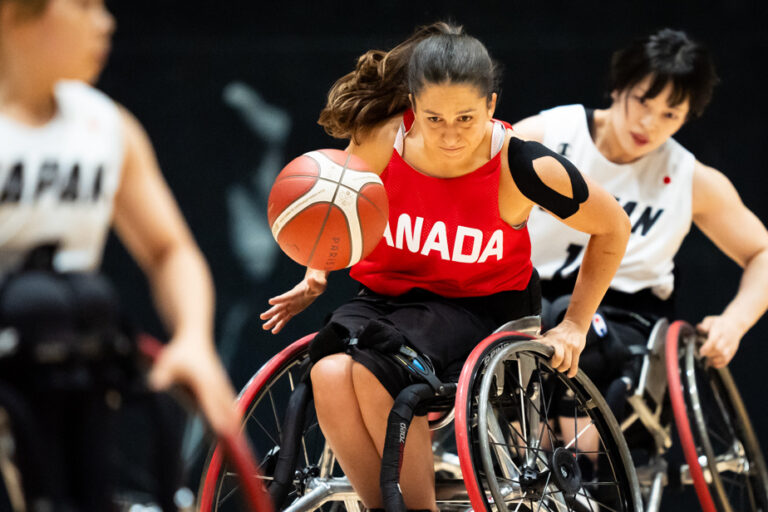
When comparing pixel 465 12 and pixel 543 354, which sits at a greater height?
pixel 465 12

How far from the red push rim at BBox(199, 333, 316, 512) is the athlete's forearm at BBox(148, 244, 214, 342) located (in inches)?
28.8

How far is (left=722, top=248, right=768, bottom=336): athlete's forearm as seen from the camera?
3105 mm

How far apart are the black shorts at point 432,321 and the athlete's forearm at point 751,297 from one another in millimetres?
866

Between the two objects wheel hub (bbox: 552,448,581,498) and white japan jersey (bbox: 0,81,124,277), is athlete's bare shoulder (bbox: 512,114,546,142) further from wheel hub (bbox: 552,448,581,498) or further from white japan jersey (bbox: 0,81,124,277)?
white japan jersey (bbox: 0,81,124,277)

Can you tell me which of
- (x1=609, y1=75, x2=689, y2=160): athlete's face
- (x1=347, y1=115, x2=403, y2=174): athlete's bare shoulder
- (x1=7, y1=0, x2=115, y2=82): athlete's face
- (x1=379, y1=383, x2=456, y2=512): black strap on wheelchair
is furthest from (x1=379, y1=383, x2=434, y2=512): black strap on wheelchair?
(x1=609, y1=75, x2=689, y2=160): athlete's face

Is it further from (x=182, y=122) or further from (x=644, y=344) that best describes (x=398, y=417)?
(x=182, y=122)

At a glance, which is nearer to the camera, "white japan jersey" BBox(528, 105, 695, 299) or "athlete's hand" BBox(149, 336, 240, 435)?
"athlete's hand" BBox(149, 336, 240, 435)

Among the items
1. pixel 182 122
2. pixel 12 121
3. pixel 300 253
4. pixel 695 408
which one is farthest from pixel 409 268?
pixel 182 122

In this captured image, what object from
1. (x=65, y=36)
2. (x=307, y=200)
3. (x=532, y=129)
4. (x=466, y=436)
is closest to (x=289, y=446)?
(x=466, y=436)

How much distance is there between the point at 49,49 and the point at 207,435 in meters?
0.60

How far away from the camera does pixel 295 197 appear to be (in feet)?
7.45

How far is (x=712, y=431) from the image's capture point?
3105 millimetres

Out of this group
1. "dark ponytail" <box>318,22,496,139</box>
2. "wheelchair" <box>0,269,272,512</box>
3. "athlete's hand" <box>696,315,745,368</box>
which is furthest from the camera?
"athlete's hand" <box>696,315,745,368</box>

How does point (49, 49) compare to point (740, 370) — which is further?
point (740, 370)
